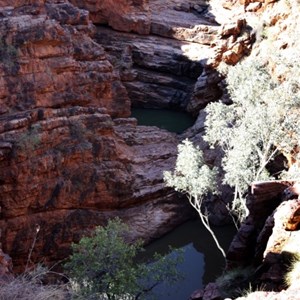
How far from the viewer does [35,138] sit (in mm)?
15383

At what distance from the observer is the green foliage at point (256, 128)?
43.0 feet

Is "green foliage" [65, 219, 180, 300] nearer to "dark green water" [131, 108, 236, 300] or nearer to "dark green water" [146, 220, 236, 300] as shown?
"dark green water" [131, 108, 236, 300]

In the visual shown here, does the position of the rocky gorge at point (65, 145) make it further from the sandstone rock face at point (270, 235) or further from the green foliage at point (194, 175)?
the sandstone rock face at point (270, 235)

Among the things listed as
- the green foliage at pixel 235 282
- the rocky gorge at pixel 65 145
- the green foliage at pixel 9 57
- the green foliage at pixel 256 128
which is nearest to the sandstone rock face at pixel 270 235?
the green foliage at pixel 235 282

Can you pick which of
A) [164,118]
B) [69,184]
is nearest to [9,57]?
[69,184]

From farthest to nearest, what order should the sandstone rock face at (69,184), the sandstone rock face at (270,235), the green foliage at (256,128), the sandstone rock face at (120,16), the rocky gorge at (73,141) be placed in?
the sandstone rock face at (120,16) → the rocky gorge at (73,141) → the sandstone rock face at (69,184) → the green foliage at (256,128) → the sandstone rock face at (270,235)

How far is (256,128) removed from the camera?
13367mm

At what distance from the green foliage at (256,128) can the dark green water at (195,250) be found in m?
2.60

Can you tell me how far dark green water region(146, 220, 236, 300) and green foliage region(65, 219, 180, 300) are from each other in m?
3.82

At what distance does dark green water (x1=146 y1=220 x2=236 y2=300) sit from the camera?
1518 cm

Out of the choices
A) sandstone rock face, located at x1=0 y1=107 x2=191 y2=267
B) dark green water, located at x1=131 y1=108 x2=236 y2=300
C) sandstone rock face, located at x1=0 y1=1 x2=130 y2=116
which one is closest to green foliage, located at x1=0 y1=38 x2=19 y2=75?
sandstone rock face, located at x1=0 y1=1 x2=130 y2=116

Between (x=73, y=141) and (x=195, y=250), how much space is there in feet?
19.7

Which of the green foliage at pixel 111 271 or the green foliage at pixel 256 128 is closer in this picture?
the green foliage at pixel 111 271

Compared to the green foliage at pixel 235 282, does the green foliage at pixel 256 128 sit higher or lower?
higher
